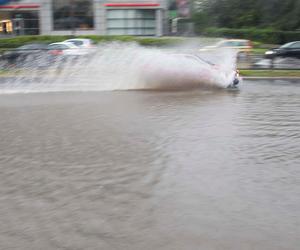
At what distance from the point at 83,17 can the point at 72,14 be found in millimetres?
1060

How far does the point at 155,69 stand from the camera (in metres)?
18.0

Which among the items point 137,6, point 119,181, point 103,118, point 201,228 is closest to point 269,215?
point 201,228

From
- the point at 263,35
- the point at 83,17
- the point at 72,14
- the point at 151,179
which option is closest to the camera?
the point at 151,179

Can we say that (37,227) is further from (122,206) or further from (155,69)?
(155,69)

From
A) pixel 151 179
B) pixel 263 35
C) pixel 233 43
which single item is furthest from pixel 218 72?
pixel 263 35

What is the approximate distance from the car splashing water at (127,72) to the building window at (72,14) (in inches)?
1187

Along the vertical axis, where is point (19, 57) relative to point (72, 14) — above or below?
below

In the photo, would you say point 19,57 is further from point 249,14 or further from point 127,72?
point 249,14

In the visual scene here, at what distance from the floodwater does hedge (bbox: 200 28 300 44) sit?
41.0 metres

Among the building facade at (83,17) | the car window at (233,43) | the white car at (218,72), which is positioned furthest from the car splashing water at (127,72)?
the building facade at (83,17)

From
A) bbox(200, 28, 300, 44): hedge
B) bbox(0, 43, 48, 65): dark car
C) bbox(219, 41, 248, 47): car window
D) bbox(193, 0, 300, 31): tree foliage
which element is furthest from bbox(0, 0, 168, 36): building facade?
bbox(0, 43, 48, 65): dark car

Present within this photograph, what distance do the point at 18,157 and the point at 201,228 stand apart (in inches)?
158

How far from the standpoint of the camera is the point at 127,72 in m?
19.0

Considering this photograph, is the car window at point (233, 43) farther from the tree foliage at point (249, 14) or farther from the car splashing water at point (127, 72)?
the tree foliage at point (249, 14)
